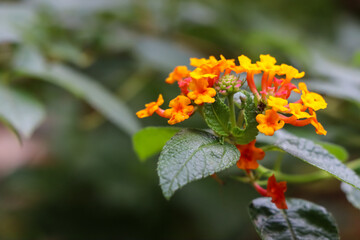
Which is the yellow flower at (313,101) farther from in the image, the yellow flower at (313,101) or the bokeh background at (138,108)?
the bokeh background at (138,108)

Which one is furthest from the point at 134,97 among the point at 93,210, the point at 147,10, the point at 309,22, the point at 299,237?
the point at 299,237

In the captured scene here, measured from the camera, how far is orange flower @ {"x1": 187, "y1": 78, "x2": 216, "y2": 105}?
17.9 inches

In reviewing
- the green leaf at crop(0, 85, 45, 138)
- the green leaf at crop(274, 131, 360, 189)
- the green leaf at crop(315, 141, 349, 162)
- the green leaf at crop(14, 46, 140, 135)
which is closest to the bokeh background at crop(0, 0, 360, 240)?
the green leaf at crop(14, 46, 140, 135)

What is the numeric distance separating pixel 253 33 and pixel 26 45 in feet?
2.28

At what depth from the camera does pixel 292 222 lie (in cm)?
53

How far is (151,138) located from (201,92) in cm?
15

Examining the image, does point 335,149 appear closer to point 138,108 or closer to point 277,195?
point 277,195

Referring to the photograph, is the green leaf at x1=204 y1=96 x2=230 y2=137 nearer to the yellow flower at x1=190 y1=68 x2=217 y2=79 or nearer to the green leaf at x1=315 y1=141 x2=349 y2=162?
the yellow flower at x1=190 y1=68 x2=217 y2=79

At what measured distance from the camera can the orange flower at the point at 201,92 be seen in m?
0.45

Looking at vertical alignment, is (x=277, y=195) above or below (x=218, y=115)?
below

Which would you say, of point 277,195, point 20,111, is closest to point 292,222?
point 277,195

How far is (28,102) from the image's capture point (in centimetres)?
81

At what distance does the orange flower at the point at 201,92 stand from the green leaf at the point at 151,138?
0.09m

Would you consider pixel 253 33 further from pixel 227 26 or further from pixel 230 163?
pixel 230 163
